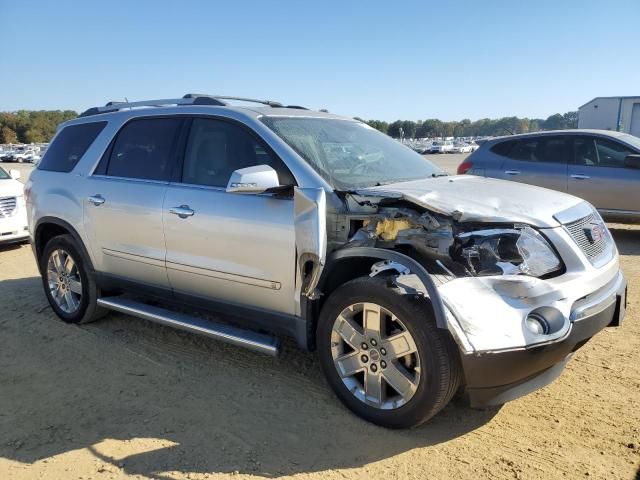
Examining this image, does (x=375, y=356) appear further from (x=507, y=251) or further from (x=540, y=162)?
(x=540, y=162)

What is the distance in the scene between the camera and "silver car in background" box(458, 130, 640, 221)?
314 inches

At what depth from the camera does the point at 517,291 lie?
2809 mm

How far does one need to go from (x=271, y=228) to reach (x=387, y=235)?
75 cm

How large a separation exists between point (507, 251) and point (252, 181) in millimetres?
1511

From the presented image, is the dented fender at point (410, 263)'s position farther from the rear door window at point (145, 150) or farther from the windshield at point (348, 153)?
the rear door window at point (145, 150)

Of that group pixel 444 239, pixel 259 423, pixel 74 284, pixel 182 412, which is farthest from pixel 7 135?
pixel 444 239

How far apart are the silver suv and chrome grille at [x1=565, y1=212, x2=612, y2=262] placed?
0.04ft

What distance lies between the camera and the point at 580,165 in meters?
8.30

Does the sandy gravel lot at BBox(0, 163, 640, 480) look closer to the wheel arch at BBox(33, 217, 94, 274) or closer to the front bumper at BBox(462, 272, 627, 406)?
the front bumper at BBox(462, 272, 627, 406)

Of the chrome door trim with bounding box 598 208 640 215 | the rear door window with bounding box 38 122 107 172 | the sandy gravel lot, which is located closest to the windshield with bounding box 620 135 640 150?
the chrome door trim with bounding box 598 208 640 215

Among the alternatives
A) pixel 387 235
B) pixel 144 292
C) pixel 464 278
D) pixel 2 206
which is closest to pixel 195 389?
pixel 144 292

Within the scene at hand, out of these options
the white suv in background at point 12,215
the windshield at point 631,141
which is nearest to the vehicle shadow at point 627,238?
the windshield at point 631,141

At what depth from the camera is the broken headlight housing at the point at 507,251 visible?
2945 mm

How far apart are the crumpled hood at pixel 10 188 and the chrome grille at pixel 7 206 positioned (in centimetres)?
8
